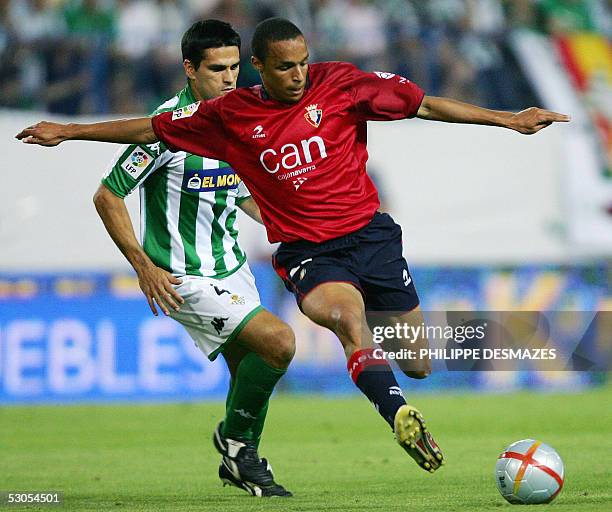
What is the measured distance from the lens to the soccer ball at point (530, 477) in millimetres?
6320

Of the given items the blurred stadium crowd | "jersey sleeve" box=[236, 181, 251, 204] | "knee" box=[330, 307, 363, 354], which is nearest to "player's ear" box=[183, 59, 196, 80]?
"jersey sleeve" box=[236, 181, 251, 204]

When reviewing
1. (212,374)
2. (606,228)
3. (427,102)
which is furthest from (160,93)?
(427,102)

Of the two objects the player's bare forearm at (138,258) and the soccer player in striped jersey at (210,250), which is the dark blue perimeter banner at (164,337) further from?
the player's bare forearm at (138,258)


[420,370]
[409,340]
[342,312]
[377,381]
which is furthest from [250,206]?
[377,381]

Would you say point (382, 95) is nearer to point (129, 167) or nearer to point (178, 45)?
point (129, 167)

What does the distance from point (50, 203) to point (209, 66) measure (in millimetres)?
9871

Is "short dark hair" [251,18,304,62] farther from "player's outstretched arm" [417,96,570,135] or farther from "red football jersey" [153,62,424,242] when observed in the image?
"player's outstretched arm" [417,96,570,135]

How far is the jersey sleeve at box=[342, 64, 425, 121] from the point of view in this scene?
269 inches

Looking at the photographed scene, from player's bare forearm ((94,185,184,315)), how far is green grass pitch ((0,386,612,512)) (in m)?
1.11

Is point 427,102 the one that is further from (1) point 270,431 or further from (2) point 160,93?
(2) point 160,93

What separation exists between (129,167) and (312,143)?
1.31m

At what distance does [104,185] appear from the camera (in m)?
7.60

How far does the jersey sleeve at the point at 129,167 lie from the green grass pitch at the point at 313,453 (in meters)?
1.77

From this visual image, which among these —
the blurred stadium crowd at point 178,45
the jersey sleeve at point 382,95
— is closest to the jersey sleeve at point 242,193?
the jersey sleeve at point 382,95
